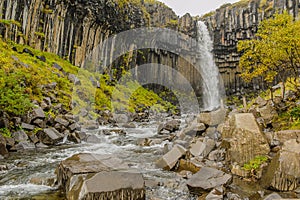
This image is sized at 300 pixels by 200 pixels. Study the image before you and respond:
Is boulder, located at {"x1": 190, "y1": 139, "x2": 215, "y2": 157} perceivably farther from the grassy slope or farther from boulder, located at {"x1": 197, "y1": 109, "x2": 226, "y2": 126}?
the grassy slope

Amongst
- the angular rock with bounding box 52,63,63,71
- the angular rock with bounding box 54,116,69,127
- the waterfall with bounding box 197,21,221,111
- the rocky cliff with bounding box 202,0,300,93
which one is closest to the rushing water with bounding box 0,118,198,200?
the angular rock with bounding box 54,116,69,127

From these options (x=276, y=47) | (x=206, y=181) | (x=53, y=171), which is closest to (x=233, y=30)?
(x=276, y=47)

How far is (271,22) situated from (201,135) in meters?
6.60

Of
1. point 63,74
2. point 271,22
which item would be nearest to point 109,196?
point 271,22

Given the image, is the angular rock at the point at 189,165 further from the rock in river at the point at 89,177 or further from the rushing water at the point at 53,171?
the rock in river at the point at 89,177

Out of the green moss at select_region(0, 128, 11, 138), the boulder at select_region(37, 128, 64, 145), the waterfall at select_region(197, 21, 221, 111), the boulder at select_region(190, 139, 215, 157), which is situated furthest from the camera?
the waterfall at select_region(197, 21, 221, 111)

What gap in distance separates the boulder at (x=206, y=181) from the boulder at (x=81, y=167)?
2.17m

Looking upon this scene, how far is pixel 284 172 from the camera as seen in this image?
7145mm

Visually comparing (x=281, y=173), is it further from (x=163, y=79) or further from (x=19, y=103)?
(x=163, y=79)

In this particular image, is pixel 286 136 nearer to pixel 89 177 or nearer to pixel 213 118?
pixel 213 118

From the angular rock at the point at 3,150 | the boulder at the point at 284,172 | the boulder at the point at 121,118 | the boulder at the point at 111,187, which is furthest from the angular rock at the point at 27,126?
the boulder at the point at 284,172

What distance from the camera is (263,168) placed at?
8273 millimetres

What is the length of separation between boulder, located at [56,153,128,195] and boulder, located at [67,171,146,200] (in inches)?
20.2

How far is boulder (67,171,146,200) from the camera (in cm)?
600
